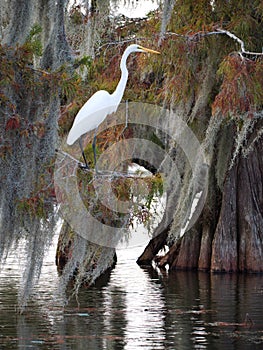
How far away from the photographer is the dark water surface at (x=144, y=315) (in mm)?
8508

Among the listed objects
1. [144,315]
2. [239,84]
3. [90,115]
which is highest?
[239,84]

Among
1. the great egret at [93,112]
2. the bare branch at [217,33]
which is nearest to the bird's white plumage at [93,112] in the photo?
the great egret at [93,112]

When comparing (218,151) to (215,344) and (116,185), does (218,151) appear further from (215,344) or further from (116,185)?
(215,344)

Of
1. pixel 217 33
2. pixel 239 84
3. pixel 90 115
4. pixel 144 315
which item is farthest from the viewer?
pixel 217 33

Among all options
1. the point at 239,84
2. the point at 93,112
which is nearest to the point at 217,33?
the point at 239,84

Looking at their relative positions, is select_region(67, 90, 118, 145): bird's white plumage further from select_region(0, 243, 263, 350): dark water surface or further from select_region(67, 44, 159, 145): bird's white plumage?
select_region(0, 243, 263, 350): dark water surface

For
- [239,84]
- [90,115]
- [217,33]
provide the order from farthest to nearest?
[217,33] < [239,84] < [90,115]

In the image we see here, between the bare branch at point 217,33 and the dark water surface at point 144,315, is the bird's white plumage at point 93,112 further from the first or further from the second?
the bare branch at point 217,33

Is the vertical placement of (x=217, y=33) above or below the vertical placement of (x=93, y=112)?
above

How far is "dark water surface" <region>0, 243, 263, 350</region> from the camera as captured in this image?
8508 millimetres

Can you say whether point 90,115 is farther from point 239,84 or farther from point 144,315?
point 239,84

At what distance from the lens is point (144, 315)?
33.3ft

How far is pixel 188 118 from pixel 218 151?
3.51ft

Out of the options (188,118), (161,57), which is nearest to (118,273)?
(188,118)
